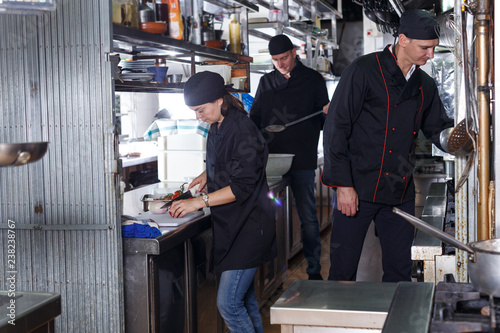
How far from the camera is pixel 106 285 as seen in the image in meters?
2.67

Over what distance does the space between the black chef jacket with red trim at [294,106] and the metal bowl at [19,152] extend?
363cm

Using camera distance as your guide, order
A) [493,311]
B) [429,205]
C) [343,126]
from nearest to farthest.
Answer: [493,311] < [343,126] < [429,205]

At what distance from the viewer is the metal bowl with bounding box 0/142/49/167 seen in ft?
3.92

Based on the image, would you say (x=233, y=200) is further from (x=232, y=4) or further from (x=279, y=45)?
(x=232, y=4)

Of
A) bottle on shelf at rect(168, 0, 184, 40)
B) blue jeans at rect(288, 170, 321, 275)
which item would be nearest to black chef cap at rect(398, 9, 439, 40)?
bottle on shelf at rect(168, 0, 184, 40)

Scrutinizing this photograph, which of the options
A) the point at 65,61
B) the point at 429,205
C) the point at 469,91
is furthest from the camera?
the point at 429,205

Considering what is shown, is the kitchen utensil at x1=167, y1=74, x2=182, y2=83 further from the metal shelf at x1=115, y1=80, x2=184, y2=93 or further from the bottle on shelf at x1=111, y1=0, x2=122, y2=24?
the bottle on shelf at x1=111, y1=0, x2=122, y2=24

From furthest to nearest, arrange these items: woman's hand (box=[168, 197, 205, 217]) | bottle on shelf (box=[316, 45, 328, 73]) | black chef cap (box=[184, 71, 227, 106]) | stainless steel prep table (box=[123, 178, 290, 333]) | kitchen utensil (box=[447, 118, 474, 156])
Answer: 1. bottle on shelf (box=[316, 45, 328, 73])
2. woman's hand (box=[168, 197, 205, 217])
3. black chef cap (box=[184, 71, 227, 106])
4. stainless steel prep table (box=[123, 178, 290, 333])
5. kitchen utensil (box=[447, 118, 474, 156])

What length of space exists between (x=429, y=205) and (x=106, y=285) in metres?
1.87

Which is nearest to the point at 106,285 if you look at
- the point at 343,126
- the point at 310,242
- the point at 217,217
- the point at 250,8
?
the point at 217,217

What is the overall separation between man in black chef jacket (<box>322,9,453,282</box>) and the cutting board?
75cm

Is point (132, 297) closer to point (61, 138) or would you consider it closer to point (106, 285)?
point (106, 285)

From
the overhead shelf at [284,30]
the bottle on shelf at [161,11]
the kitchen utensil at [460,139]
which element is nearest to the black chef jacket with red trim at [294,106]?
the overhead shelf at [284,30]

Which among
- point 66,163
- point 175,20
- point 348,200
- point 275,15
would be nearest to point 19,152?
point 66,163
